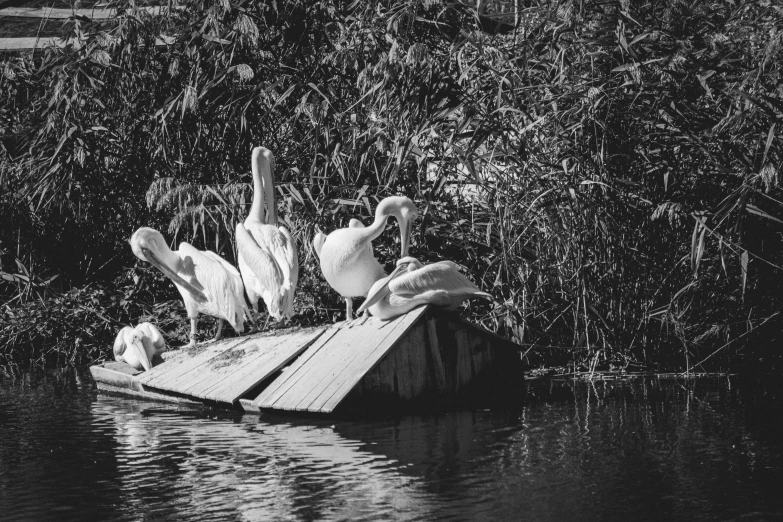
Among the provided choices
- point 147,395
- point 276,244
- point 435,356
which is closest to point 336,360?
point 435,356

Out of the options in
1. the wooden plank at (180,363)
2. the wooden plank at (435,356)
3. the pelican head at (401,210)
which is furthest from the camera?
the wooden plank at (180,363)

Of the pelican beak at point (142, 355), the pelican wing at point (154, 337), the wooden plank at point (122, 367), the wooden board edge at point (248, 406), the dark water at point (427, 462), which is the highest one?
the pelican wing at point (154, 337)

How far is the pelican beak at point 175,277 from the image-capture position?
8.63 meters

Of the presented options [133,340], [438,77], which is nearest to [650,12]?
[438,77]

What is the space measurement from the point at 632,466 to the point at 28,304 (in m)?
7.66

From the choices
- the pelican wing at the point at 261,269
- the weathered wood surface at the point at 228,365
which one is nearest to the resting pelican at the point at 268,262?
the pelican wing at the point at 261,269

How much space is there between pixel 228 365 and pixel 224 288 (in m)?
0.87

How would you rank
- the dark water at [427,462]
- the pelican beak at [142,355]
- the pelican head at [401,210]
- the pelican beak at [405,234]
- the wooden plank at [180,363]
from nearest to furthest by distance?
the dark water at [427,462] < the pelican head at [401,210] < the pelican beak at [405,234] < the wooden plank at [180,363] < the pelican beak at [142,355]

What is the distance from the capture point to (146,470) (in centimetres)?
548

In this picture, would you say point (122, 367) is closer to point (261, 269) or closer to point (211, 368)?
point (211, 368)

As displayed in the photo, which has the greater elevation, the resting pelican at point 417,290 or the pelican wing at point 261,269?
the pelican wing at point 261,269

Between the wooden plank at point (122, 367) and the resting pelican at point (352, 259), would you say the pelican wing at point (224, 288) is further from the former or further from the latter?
the resting pelican at point (352, 259)

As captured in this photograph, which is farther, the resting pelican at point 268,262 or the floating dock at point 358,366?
the resting pelican at point 268,262

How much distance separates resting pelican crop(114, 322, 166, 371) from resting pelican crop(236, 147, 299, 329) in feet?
2.83
